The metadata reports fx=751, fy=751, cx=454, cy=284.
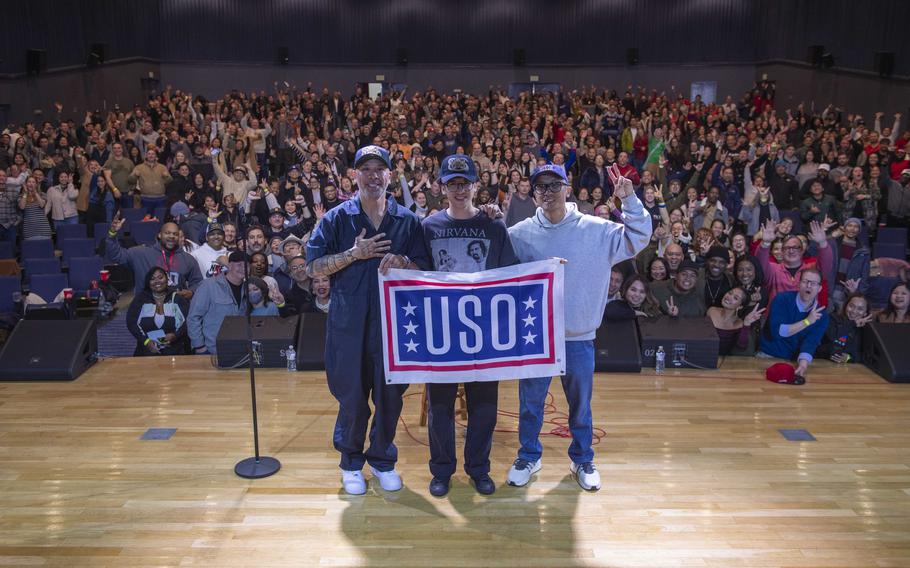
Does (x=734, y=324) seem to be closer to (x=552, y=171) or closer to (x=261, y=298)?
(x=552, y=171)

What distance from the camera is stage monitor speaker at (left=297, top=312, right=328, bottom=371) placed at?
588cm

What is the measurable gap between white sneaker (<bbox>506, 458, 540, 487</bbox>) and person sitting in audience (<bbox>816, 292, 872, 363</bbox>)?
337 cm

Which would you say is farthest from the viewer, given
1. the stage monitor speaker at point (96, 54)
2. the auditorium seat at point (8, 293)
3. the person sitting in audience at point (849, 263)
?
the stage monitor speaker at point (96, 54)

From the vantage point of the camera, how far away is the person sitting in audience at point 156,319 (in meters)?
6.28

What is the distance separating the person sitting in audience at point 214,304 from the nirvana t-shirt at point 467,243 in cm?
298

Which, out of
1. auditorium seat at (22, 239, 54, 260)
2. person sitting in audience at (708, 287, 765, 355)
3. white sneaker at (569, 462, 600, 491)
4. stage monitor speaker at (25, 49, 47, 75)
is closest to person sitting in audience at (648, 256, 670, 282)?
person sitting in audience at (708, 287, 765, 355)

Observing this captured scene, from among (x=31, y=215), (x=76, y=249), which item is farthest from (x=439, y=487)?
(x=31, y=215)

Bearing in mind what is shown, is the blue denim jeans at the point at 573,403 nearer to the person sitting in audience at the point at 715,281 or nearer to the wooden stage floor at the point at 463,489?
the wooden stage floor at the point at 463,489

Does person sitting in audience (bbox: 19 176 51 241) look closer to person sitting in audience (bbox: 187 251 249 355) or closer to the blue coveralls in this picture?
person sitting in audience (bbox: 187 251 249 355)

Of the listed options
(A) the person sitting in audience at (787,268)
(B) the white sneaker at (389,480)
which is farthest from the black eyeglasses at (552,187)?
(A) the person sitting in audience at (787,268)

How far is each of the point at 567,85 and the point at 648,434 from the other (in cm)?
A: 1852

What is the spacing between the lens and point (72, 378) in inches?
223

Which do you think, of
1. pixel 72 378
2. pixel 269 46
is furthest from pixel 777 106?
pixel 72 378

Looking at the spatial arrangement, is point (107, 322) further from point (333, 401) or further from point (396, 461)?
point (396, 461)
